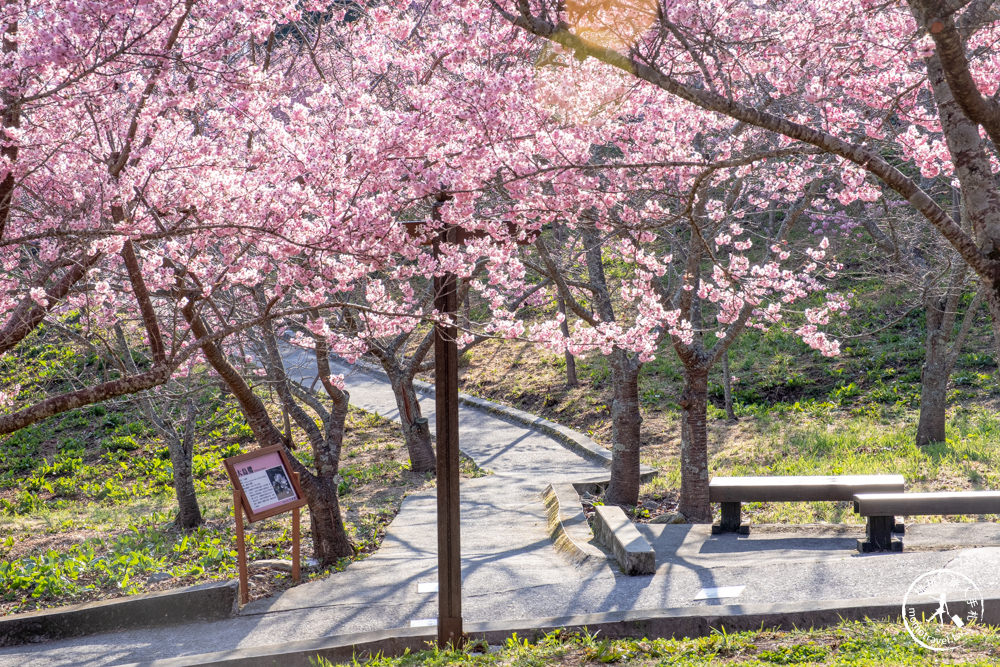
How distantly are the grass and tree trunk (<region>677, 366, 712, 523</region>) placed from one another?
4.39m

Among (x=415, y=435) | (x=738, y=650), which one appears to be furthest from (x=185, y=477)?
(x=738, y=650)

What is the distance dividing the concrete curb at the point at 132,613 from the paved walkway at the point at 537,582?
0.10 metres

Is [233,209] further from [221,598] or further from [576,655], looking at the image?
[576,655]

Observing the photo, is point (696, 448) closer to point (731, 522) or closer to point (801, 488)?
point (731, 522)

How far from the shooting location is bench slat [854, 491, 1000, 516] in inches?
263

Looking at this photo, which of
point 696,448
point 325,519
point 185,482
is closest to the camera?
point 325,519

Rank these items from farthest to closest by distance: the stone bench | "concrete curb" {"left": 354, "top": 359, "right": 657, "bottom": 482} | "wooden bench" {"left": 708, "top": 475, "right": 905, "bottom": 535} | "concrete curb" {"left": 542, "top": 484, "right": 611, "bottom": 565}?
"concrete curb" {"left": 354, "top": 359, "right": 657, "bottom": 482} < "wooden bench" {"left": 708, "top": 475, "right": 905, "bottom": 535} < "concrete curb" {"left": 542, "top": 484, "right": 611, "bottom": 565} < the stone bench

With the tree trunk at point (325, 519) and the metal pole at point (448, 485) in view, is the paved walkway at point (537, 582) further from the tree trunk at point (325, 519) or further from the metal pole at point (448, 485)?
the metal pole at point (448, 485)

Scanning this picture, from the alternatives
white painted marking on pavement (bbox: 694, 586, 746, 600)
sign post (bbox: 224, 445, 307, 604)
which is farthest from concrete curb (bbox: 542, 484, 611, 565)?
sign post (bbox: 224, 445, 307, 604)

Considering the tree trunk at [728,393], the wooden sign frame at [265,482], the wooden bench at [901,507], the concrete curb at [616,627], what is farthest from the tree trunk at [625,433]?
the concrete curb at [616,627]

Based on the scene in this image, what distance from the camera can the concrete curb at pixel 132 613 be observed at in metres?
6.04

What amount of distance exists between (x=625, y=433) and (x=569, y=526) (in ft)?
6.94

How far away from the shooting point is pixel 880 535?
6836mm

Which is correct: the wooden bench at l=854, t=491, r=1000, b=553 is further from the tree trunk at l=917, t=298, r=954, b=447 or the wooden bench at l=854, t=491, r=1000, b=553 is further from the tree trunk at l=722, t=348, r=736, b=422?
the tree trunk at l=722, t=348, r=736, b=422
